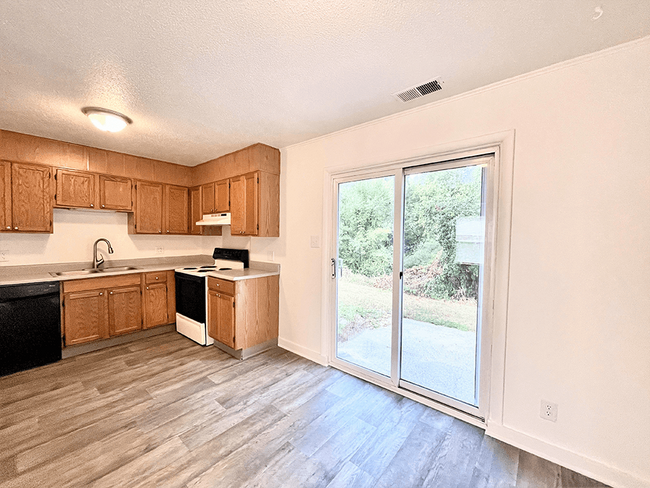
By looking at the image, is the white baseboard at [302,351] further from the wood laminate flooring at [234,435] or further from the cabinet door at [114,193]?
the cabinet door at [114,193]

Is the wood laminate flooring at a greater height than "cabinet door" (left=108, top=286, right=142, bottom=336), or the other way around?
"cabinet door" (left=108, top=286, right=142, bottom=336)

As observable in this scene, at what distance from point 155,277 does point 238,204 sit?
1641mm

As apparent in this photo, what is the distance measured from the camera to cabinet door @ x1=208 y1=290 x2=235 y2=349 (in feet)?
10.2

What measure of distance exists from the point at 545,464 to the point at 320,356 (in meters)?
1.98

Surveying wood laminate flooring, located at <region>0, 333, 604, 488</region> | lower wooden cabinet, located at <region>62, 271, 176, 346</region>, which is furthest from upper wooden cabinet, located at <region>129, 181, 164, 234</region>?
wood laminate flooring, located at <region>0, 333, 604, 488</region>

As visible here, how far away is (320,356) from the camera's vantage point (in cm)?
305

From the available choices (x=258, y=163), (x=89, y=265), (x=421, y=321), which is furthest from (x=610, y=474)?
(x=89, y=265)

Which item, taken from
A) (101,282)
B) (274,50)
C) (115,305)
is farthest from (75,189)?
(274,50)

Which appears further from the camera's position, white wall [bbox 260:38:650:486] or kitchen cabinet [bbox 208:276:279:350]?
kitchen cabinet [bbox 208:276:279:350]

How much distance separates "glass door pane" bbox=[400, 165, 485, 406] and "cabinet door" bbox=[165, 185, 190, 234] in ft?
11.5

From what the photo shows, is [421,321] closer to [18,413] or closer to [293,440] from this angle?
[293,440]

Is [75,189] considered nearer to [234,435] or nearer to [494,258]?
[234,435]

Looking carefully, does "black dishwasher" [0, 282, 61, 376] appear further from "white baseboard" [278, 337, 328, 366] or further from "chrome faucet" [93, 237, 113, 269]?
"white baseboard" [278, 337, 328, 366]

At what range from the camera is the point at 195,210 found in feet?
14.0
